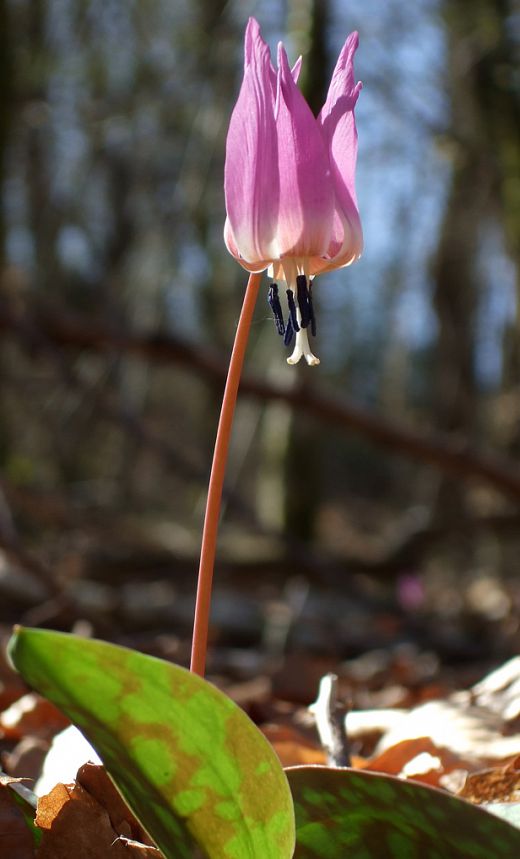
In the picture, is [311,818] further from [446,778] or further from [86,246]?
[86,246]

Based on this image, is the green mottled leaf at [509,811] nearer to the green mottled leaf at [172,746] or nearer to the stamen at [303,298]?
the green mottled leaf at [172,746]

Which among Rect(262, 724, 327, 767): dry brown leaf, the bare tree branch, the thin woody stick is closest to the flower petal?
the thin woody stick

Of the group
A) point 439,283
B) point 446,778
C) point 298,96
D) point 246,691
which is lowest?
point 246,691

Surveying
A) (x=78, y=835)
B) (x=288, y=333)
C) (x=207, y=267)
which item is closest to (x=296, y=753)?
(x=78, y=835)

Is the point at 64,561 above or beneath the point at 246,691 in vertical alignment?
beneath

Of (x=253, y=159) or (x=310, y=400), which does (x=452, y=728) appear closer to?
(x=253, y=159)

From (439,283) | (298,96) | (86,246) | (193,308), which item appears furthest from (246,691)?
(193,308)

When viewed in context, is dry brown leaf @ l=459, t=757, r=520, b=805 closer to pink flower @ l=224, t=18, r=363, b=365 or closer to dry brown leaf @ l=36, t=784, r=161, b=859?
dry brown leaf @ l=36, t=784, r=161, b=859
